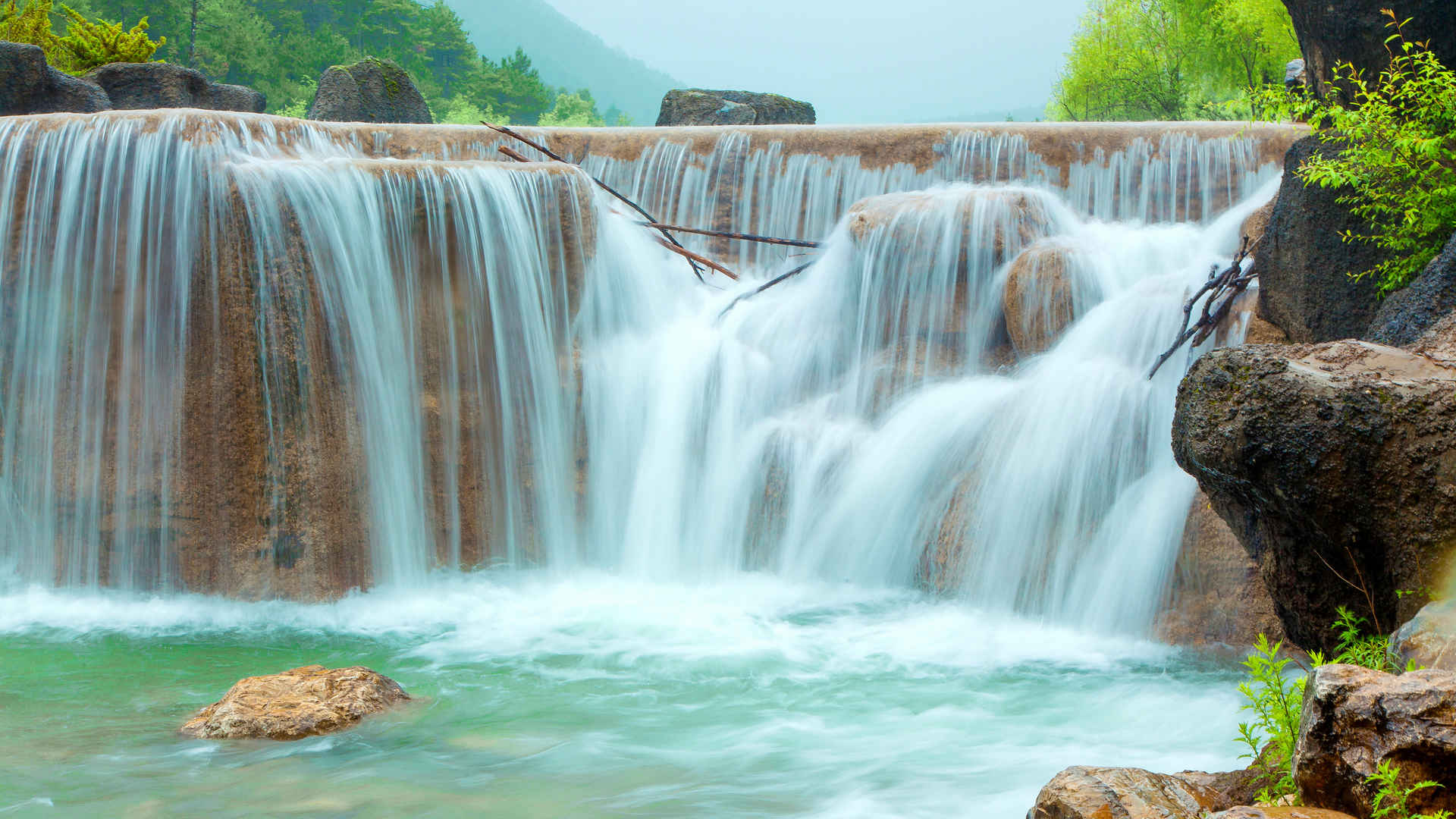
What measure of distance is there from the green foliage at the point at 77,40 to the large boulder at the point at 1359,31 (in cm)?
1794

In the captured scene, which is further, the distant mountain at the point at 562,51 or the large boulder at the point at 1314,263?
the distant mountain at the point at 562,51

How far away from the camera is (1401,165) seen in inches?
243

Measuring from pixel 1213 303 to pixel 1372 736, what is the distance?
221 inches

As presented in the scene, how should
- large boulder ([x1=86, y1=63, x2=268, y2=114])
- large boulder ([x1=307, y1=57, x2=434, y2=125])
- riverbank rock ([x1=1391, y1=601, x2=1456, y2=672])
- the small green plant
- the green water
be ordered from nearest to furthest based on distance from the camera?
the small green plant
riverbank rock ([x1=1391, y1=601, x2=1456, y2=672])
the green water
large boulder ([x1=86, y1=63, x2=268, y2=114])
large boulder ([x1=307, y1=57, x2=434, y2=125])

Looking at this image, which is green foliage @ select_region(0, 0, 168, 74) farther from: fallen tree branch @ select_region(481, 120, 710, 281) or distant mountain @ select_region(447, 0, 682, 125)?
distant mountain @ select_region(447, 0, 682, 125)

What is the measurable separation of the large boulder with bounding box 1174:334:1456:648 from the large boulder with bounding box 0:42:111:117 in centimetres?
1439

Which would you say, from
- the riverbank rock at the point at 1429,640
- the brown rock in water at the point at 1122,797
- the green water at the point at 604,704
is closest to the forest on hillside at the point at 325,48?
the green water at the point at 604,704

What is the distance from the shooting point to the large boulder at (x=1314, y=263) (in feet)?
21.9

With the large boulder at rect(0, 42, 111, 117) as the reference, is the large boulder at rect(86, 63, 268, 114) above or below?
above

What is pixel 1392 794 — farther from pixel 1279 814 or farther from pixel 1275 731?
pixel 1275 731

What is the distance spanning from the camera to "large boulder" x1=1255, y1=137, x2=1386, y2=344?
A: 6.68 metres

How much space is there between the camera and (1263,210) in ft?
28.5

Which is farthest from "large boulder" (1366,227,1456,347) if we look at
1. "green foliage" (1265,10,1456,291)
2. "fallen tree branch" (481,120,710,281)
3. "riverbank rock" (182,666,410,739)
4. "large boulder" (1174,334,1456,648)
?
"fallen tree branch" (481,120,710,281)

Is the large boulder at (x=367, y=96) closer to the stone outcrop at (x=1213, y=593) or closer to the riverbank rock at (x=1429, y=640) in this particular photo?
the stone outcrop at (x=1213, y=593)
